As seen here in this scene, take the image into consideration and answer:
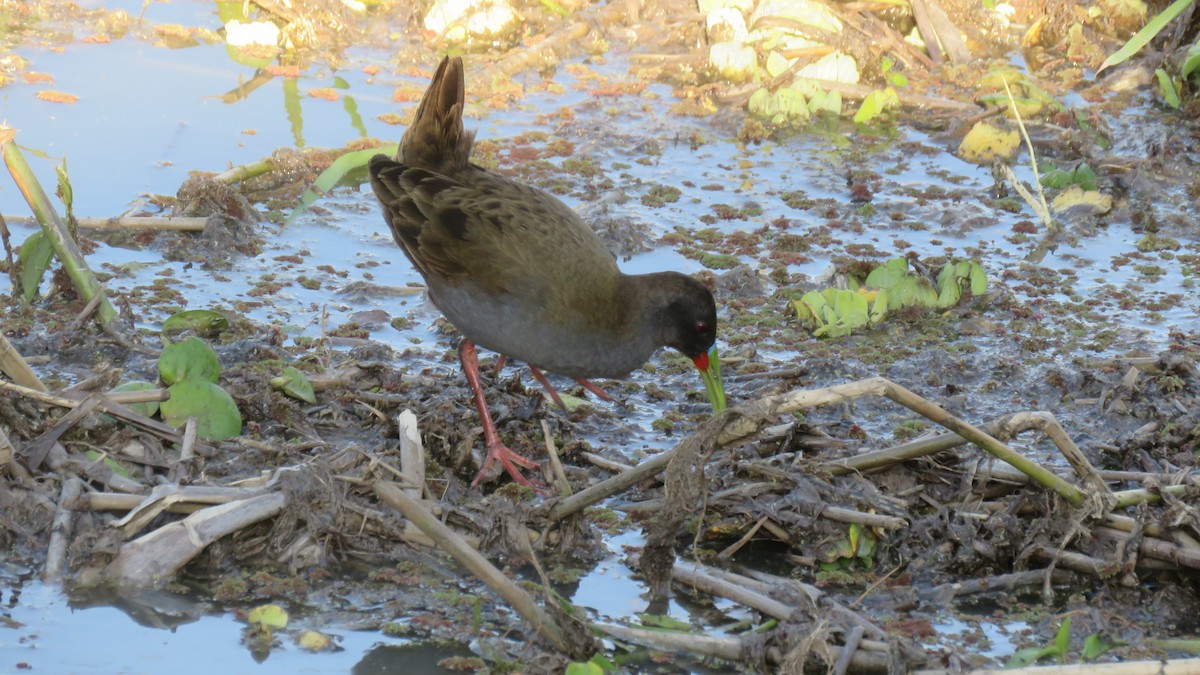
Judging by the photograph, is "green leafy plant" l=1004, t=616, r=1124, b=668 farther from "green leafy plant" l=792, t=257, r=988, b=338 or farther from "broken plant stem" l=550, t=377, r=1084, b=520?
"green leafy plant" l=792, t=257, r=988, b=338

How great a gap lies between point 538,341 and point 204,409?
1260 millimetres

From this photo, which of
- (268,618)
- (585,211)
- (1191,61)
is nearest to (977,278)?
(585,211)

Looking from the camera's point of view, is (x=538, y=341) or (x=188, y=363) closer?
(x=188, y=363)

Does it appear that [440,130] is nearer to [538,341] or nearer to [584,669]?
[538,341]

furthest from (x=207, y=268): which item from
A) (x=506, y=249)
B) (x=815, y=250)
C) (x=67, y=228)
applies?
(x=815, y=250)

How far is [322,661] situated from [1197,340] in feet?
14.8

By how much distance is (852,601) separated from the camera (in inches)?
158

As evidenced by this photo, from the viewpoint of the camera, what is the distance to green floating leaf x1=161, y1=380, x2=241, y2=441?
470cm

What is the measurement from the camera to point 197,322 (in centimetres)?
568

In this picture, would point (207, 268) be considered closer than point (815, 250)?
Yes

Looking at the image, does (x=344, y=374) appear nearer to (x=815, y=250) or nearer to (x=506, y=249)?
(x=506, y=249)

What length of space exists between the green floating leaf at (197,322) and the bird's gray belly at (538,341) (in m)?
1.26

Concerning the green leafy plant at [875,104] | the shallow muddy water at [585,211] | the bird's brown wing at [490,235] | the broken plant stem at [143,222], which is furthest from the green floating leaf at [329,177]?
the green leafy plant at [875,104]

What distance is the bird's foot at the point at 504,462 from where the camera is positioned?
4.83 m
